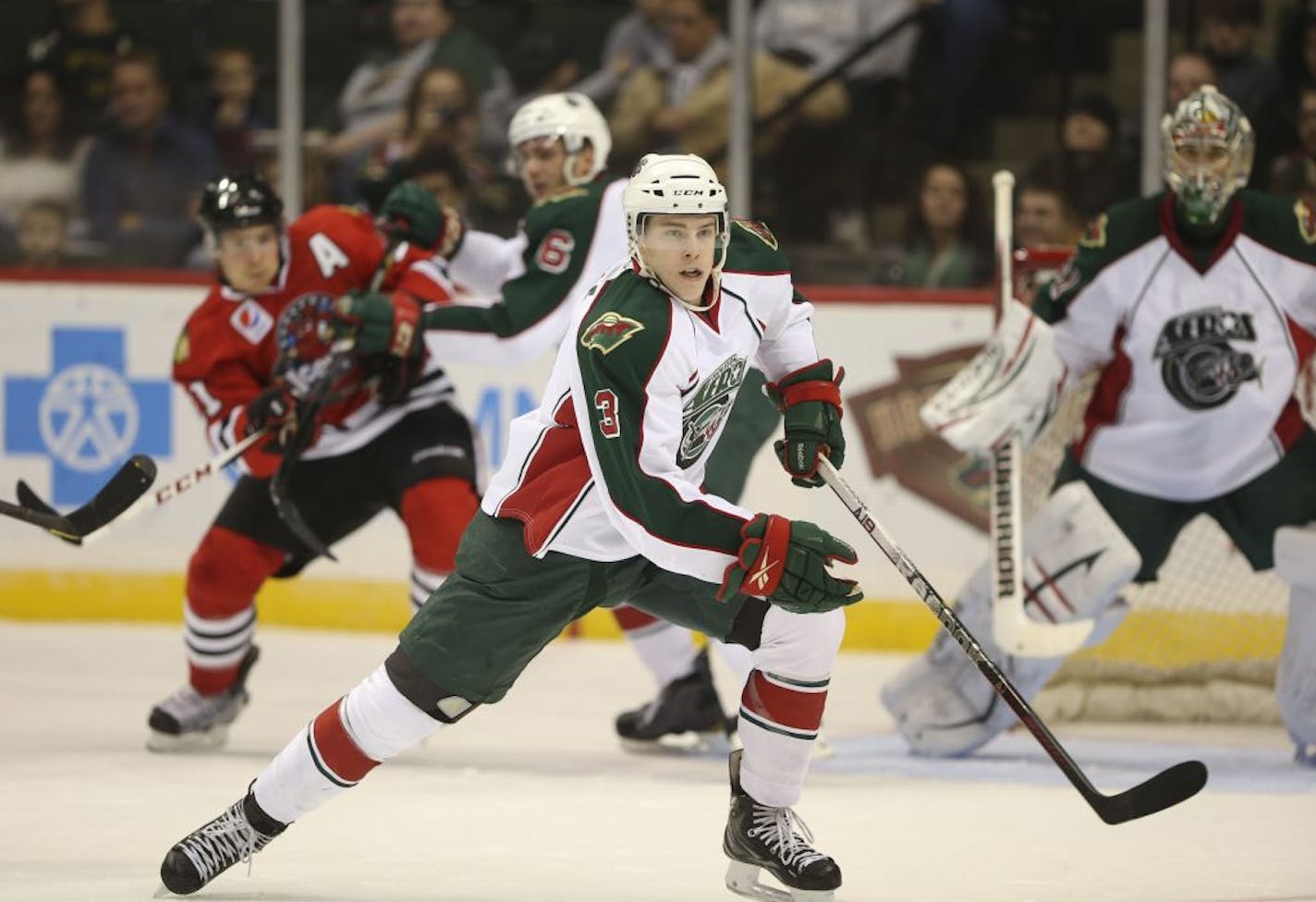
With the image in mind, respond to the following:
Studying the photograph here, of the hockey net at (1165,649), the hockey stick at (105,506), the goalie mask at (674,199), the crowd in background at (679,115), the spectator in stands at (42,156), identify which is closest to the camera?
the goalie mask at (674,199)

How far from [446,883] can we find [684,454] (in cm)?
73

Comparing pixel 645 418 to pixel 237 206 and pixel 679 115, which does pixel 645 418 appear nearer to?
pixel 237 206

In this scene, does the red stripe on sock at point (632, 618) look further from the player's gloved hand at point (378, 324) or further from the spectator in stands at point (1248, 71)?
the spectator in stands at point (1248, 71)

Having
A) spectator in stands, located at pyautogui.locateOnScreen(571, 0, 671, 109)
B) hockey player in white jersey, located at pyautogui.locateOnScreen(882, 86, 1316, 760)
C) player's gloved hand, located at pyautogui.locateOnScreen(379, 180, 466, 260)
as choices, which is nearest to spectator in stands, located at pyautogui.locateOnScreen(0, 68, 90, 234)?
spectator in stands, located at pyautogui.locateOnScreen(571, 0, 671, 109)

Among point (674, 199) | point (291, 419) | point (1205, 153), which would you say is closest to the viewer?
point (674, 199)

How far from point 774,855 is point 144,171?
3822 mm

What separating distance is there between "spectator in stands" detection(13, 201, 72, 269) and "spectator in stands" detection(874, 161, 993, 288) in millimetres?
2156

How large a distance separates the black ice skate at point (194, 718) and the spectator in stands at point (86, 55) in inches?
92.7

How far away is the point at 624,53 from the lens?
244 inches

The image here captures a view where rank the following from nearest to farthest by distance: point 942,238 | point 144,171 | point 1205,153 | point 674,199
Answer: point 674,199 < point 1205,153 < point 942,238 < point 144,171

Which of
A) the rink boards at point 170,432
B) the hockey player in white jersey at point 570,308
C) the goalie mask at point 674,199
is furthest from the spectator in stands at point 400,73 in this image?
the goalie mask at point 674,199

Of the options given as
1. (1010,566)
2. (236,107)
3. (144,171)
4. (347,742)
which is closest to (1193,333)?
(1010,566)

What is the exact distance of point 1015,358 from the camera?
4.39 meters

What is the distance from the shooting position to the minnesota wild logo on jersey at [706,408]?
3092 millimetres
